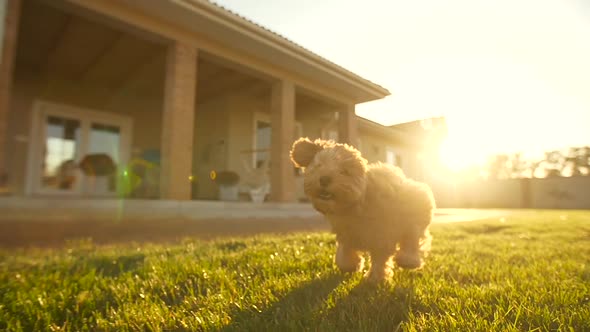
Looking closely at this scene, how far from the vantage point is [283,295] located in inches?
80.0

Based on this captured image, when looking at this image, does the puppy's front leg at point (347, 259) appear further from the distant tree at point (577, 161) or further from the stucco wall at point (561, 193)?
the distant tree at point (577, 161)

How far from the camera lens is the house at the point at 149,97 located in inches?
261

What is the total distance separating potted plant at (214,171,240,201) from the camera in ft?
32.1

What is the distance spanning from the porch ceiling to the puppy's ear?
5.82 meters

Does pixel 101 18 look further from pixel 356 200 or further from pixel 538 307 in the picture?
pixel 538 307

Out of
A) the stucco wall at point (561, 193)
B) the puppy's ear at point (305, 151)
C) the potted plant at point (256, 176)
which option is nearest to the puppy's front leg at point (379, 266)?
the puppy's ear at point (305, 151)

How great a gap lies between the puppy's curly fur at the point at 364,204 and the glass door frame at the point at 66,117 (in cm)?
943

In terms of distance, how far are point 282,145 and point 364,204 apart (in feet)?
20.9

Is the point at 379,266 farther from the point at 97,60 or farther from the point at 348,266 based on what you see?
the point at 97,60

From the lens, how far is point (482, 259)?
338 cm

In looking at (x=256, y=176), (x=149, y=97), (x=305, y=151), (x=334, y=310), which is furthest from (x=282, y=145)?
(x=334, y=310)

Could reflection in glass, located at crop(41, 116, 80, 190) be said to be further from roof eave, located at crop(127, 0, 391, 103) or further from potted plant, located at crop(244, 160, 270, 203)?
roof eave, located at crop(127, 0, 391, 103)

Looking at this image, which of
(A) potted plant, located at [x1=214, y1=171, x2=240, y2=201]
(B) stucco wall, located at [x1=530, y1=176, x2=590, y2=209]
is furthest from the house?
(B) stucco wall, located at [x1=530, y1=176, x2=590, y2=209]

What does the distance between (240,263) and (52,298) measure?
1.35 meters
